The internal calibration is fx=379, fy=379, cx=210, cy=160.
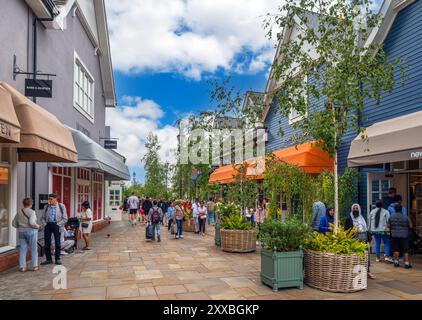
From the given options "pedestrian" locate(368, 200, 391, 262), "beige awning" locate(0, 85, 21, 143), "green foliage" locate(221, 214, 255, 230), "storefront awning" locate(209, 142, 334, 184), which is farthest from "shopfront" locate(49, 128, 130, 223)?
"pedestrian" locate(368, 200, 391, 262)

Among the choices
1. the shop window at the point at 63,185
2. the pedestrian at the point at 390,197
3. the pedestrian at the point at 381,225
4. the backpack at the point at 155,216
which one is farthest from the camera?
the backpack at the point at 155,216

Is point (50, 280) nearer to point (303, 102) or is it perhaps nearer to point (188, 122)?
point (303, 102)

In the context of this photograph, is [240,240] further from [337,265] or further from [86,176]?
[86,176]

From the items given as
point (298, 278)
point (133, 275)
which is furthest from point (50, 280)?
point (298, 278)

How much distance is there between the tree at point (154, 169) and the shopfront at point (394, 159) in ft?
82.9

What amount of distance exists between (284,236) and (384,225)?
13.7 ft

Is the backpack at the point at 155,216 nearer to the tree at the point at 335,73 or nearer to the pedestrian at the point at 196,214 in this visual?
the pedestrian at the point at 196,214

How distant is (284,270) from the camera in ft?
23.2

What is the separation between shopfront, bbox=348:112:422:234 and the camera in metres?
9.01

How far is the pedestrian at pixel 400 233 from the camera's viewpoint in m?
9.12

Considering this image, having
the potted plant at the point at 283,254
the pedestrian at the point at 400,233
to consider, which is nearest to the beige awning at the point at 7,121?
the potted plant at the point at 283,254

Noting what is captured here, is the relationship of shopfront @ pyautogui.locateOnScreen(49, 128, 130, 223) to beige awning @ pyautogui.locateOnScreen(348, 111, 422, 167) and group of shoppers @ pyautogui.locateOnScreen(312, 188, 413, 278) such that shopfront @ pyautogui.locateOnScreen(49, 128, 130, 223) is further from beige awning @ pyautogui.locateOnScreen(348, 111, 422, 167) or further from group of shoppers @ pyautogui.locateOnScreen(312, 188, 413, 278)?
beige awning @ pyautogui.locateOnScreen(348, 111, 422, 167)

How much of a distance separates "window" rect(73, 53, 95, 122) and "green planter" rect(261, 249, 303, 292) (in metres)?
11.3
